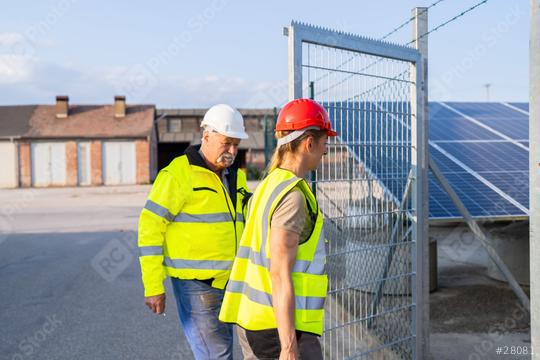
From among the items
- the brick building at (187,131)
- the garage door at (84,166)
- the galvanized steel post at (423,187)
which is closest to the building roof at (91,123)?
the garage door at (84,166)

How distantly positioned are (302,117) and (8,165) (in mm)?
39810

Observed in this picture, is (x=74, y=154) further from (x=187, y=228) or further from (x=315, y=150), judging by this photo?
(x=315, y=150)

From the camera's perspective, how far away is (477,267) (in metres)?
9.72

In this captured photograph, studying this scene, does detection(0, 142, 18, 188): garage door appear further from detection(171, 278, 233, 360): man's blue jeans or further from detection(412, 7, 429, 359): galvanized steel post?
detection(171, 278, 233, 360): man's blue jeans

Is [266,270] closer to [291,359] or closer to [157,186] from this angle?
[291,359]

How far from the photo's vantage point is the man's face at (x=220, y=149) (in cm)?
351

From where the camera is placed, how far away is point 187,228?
348cm

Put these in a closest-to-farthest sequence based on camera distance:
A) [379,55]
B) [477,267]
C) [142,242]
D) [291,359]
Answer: [291,359] < [142,242] < [379,55] < [477,267]

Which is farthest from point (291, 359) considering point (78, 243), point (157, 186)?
point (78, 243)

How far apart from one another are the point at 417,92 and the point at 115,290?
516 cm

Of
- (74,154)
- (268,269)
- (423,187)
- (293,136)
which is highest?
(74,154)

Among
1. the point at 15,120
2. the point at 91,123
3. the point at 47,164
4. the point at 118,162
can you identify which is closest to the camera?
the point at 47,164

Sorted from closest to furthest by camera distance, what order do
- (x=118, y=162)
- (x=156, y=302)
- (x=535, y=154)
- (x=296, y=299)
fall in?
(x=296, y=299) → (x=535, y=154) → (x=156, y=302) → (x=118, y=162)

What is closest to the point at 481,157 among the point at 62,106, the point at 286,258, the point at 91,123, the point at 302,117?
the point at 302,117
